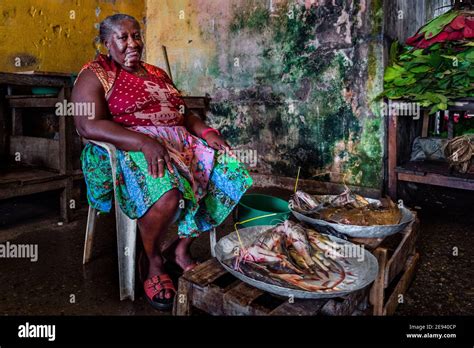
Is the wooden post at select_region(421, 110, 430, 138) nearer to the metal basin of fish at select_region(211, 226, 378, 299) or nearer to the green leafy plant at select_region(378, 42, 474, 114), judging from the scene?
the green leafy plant at select_region(378, 42, 474, 114)

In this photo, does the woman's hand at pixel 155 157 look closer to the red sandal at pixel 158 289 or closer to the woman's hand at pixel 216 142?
the woman's hand at pixel 216 142

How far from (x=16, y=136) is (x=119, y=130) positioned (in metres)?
2.40

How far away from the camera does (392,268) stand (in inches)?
75.9

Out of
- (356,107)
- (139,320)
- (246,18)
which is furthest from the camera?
(246,18)

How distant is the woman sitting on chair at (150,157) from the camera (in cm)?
203

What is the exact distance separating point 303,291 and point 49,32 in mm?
4233

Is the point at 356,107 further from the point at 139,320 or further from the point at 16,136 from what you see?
the point at 16,136

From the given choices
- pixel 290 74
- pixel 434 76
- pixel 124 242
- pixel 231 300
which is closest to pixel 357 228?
pixel 231 300

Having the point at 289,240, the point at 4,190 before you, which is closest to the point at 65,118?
the point at 4,190

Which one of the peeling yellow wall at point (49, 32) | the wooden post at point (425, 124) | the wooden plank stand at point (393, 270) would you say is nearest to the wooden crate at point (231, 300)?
the wooden plank stand at point (393, 270)

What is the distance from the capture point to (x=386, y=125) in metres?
3.94

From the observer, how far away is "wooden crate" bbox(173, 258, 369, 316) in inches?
55.6

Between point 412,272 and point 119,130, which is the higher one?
point 119,130

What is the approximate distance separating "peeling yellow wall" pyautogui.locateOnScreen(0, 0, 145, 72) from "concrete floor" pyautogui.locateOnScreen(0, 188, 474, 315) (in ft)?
5.73
